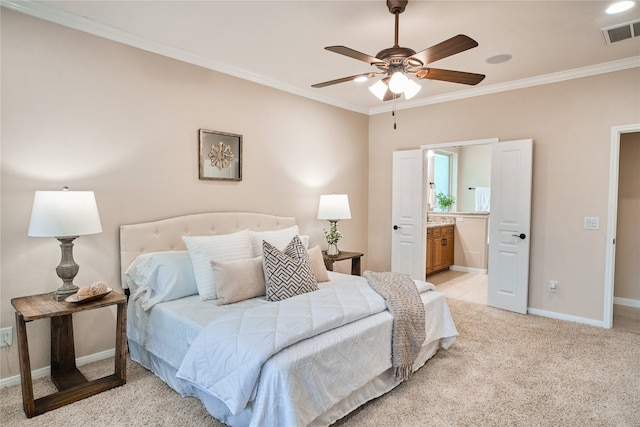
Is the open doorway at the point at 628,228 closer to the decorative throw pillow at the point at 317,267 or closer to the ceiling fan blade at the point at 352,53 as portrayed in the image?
the decorative throw pillow at the point at 317,267

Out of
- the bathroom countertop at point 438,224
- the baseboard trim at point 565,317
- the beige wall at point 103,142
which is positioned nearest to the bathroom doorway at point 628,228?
the baseboard trim at point 565,317

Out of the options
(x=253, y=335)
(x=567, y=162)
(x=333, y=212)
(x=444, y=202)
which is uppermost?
(x=567, y=162)

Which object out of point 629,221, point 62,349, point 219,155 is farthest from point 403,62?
point 629,221

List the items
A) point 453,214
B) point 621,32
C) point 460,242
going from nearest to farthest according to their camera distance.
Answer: point 621,32
point 460,242
point 453,214

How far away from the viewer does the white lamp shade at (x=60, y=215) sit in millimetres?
2283

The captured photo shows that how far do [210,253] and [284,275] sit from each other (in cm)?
65

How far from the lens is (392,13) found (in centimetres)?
246

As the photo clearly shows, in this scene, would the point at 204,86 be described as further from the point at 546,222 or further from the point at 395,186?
the point at 546,222

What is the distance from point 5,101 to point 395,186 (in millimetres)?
4221

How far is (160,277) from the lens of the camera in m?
2.80

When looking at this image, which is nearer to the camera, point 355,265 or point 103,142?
point 103,142

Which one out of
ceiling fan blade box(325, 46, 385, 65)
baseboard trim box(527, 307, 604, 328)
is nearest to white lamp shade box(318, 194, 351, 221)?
ceiling fan blade box(325, 46, 385, 65)

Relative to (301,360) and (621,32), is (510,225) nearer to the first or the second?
(621,32)

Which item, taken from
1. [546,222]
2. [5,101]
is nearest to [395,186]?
[546,222]
